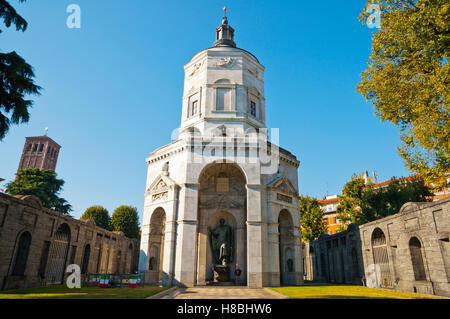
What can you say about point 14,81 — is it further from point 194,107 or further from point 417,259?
point 417,259

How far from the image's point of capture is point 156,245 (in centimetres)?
2534

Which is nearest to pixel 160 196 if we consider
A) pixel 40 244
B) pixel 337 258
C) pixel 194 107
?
pixel 40 244

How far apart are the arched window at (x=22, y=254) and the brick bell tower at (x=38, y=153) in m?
71.8

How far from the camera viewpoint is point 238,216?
25578 mm

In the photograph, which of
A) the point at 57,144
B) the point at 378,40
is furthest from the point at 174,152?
the point at 57,144

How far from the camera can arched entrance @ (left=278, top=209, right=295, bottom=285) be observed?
2484cm

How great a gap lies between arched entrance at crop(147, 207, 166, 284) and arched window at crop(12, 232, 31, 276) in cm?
934

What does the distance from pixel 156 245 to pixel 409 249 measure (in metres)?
19.4

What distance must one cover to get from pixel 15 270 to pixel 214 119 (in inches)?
728

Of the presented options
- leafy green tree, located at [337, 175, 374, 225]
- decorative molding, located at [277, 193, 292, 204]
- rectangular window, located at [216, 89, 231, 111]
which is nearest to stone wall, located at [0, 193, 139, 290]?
rectangular window, located at [216, 89, 231, 111]

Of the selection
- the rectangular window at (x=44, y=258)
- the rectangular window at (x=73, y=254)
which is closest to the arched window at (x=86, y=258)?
the rectangular window at (x=73, y=254)

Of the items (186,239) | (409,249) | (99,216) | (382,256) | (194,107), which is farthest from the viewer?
(99,216)

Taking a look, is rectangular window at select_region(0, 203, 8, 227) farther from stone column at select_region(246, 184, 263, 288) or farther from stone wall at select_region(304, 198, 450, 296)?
stone wall at select_region(304, 198, 450, 296)
